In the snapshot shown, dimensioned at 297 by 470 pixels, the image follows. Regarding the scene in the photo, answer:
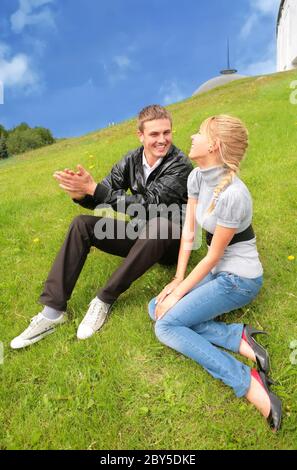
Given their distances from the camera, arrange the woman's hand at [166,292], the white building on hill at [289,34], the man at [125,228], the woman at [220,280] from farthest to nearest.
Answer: the white building on hill at [289,34], the man at [125,228], the woman's hand at [166,292], the woman at [220,280]

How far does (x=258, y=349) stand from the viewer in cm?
351

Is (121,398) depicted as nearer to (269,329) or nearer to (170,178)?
(269,329)

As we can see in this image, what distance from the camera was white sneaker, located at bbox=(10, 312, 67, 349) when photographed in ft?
13.0

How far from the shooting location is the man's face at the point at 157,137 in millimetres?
4355

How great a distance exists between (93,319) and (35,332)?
566 millimetres

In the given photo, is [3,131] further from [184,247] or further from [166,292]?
[166,292]

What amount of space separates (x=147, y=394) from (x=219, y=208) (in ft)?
5.25

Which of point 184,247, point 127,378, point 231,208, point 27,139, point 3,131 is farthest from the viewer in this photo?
point 3,131

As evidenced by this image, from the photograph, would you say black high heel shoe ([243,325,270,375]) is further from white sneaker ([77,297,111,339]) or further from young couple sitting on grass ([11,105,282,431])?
white sneaker ([77,297,111,339])

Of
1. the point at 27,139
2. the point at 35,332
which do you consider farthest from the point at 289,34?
the point at 35,332

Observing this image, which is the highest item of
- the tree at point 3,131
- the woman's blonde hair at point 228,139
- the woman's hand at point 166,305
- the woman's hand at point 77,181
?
the tree at point 3,131

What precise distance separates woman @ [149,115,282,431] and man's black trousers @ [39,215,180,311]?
376mm

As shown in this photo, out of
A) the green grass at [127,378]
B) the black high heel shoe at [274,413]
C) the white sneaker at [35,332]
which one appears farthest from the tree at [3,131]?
the black high heel shoe at [274,413]

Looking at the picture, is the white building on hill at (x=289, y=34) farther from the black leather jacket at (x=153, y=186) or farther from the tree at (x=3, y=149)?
the tree at (x=3, y=149)
